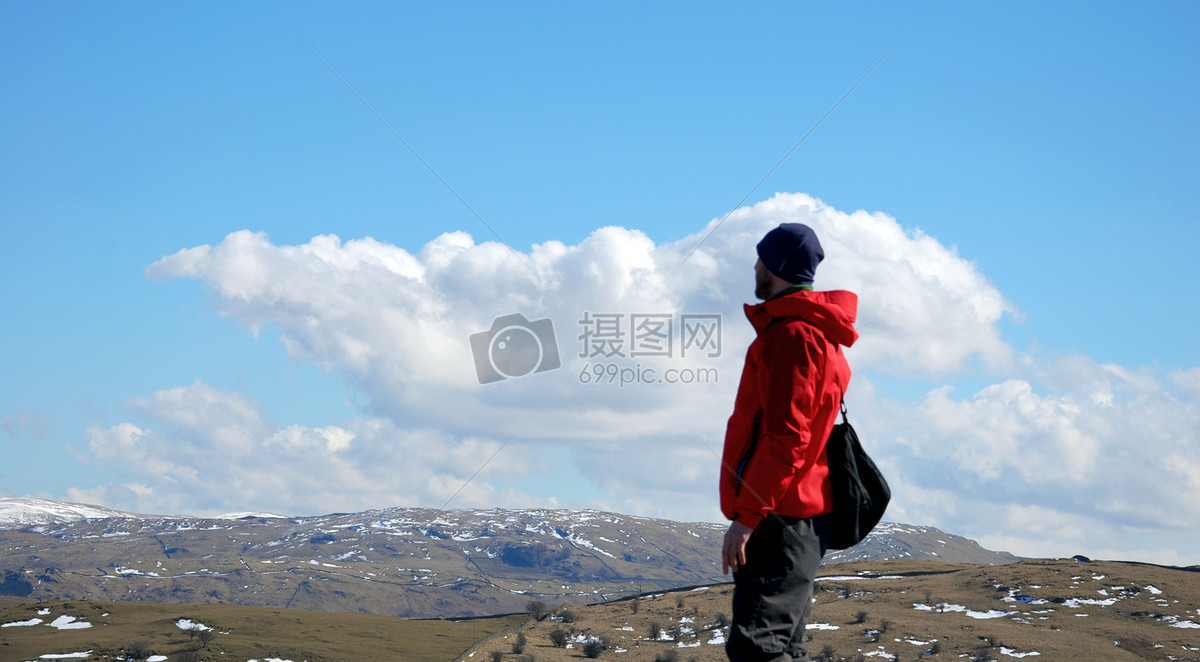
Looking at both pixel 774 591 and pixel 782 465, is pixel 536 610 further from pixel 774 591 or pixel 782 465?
pixel 782 465

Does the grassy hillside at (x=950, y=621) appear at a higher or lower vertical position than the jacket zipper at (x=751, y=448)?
lower

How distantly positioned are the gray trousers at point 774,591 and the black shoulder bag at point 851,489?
0.16 meters

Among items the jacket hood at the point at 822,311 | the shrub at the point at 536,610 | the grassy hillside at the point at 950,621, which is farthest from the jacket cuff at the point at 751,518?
the shrub at the point at 536,610

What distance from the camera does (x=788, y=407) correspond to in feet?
11.6

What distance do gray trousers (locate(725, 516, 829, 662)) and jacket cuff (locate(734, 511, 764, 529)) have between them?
3.4 inches

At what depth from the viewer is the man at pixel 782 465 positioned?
355 centimetres

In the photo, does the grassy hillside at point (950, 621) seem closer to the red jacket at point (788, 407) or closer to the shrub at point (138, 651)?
the shrub at point (138, 651)

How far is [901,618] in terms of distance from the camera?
27.7 meters

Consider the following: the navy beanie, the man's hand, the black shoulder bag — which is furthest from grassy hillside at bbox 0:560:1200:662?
the navy beanie

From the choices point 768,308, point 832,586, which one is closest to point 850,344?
point 768,308

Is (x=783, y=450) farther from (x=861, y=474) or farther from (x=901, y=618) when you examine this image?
(x=901, y=618)

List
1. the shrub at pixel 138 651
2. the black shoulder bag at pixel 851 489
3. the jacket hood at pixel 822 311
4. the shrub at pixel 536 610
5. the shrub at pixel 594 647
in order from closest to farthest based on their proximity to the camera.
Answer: the jacket hood at pixel 822 311 → the black shoulder bag at pixel 851 489 → the shrub at pixel 594 647 → the shrub at pixel 138 651 → the shrub at pixel 536 610

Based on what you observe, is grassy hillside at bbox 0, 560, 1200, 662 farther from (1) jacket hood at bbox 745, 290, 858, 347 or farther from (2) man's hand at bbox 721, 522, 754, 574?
(1) jacket hood at bbox 745, 290, 858, 347

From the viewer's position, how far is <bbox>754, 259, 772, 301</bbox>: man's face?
397cm
